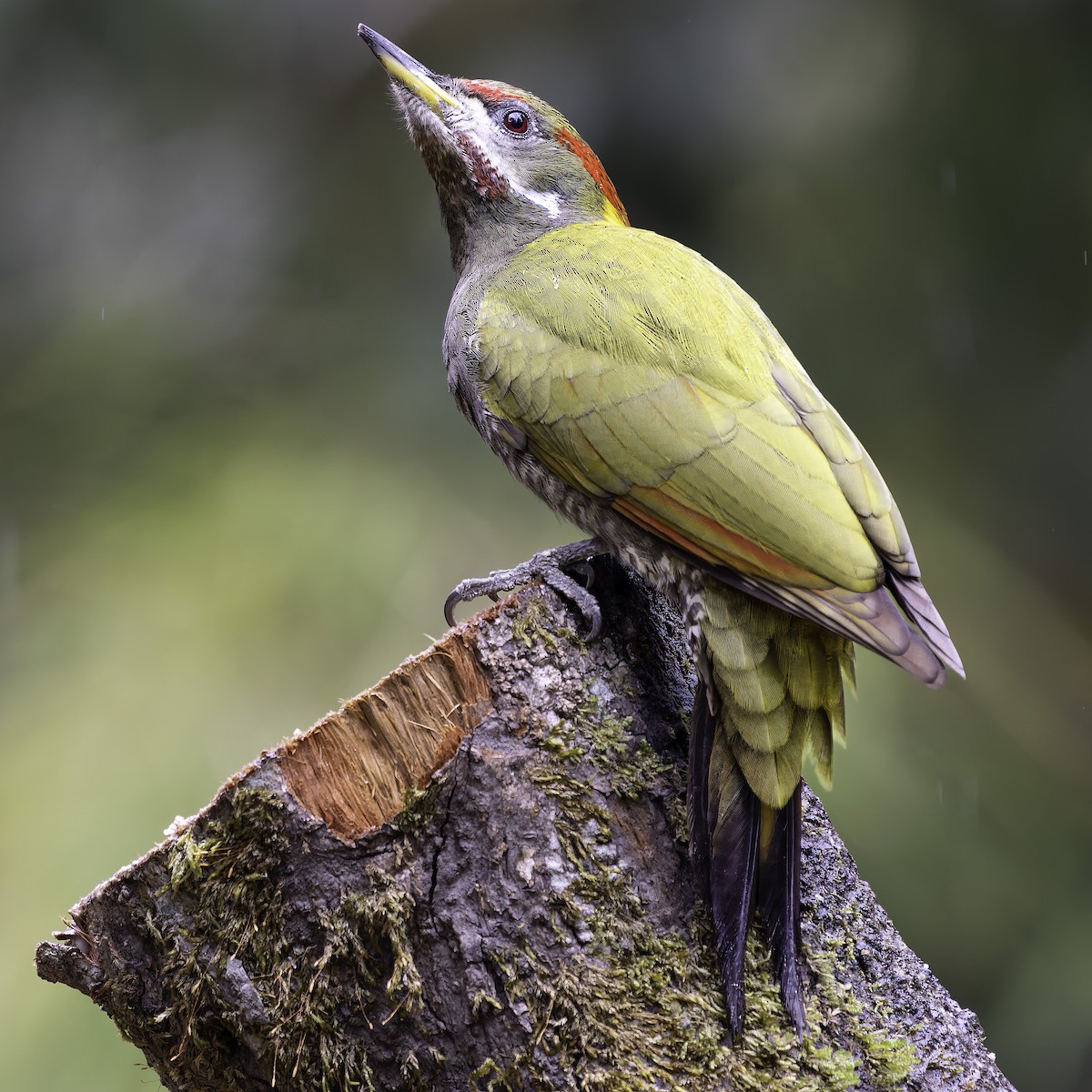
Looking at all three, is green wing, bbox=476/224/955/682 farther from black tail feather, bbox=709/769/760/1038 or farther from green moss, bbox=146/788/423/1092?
green moss, bbox=146/788/423/1092

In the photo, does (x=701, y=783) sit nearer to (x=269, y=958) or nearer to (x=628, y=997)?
(x=628, y=997)

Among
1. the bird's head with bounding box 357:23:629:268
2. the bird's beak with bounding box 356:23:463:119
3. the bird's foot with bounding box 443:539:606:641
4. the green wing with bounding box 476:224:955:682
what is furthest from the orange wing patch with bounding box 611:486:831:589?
the bird's beak with bounding box 356:23:463:119

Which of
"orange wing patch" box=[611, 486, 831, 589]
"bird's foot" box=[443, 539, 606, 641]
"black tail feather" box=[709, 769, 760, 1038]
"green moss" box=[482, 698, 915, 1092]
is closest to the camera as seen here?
"green moss" box=[482, 698, 915, 1092]

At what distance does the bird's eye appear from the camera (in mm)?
3326

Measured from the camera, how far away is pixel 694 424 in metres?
2.38

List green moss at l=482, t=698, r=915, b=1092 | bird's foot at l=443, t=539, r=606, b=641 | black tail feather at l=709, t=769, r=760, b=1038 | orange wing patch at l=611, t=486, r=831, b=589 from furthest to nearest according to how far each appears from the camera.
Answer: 1. bird's foot at l=443, t=539, r=606, b=641
2. orange wing patch at l=611, t=486, r=831, b=589
3. black tail feather at l=709, t=769, r=760, b=1038
4. green moss at l=482, t=698, r=915, b=1092

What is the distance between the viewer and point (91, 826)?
5.01 meters

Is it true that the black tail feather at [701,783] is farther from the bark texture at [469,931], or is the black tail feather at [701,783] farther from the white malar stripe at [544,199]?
the white malar stripe at [544,199]

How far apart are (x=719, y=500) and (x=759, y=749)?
485 millimetres

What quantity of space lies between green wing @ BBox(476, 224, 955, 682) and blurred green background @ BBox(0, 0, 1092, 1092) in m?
Result: 2.83

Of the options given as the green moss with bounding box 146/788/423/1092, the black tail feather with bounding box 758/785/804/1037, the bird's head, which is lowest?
the black tail feather with bounding box 758/785/804/1037

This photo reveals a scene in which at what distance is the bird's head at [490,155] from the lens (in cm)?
327

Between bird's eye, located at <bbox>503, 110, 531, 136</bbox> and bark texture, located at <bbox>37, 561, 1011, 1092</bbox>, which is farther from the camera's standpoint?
bird's eye, located at <bbox>503, 110, 531, 136</bbox>

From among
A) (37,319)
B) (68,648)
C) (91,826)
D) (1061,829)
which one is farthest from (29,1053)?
(1061,829)
